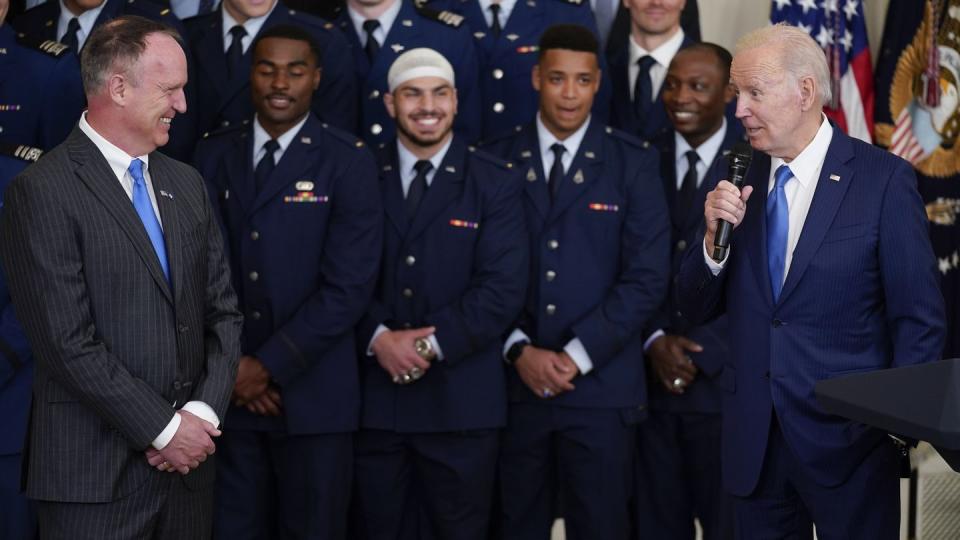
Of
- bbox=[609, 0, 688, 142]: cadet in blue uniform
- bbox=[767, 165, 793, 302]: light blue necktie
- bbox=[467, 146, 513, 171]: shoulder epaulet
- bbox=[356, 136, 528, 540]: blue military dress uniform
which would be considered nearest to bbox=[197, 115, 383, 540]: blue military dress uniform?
bbox=[356, 136, 528, 540]: blue military dress uniform

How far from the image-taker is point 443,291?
447 centimetres

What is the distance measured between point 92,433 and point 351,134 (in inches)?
68.9

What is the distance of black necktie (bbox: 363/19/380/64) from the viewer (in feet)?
16.4

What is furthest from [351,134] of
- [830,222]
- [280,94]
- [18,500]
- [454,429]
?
[830,222]

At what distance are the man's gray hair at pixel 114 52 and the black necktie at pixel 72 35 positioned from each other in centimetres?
175

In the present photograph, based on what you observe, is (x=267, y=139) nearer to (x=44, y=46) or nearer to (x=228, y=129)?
(x=228, y=129)

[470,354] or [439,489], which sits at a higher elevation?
[470,354]

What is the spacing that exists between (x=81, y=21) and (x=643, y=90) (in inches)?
80.0

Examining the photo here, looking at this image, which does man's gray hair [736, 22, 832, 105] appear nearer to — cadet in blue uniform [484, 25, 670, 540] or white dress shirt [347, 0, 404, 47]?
cadet in blue uniform [484, 25, 670, 540]

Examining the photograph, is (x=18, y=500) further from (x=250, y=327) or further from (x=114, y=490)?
(x=114, y=490)

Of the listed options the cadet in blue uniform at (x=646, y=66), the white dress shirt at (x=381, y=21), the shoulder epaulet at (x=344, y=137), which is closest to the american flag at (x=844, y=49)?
the cadet in blue uniform at (x=646, y=66)

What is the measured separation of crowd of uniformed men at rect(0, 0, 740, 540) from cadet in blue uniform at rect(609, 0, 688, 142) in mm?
246

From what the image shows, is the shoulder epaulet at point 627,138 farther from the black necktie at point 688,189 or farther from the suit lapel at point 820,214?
the suit lapel at point 820,214

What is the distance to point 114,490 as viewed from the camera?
306 centimetres
